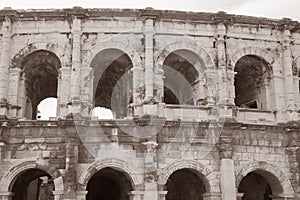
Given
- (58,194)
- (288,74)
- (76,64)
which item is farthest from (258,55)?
(58,194)

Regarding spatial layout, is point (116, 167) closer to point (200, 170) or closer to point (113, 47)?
point (200, 170)

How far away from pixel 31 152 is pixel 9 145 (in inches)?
26.5

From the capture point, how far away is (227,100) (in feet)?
43.0

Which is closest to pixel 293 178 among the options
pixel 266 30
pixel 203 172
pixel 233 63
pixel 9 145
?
pixel 203 172

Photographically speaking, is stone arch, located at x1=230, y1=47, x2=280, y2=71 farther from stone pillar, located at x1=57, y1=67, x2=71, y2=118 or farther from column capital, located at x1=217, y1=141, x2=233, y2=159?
stone pillar, located at x1=57, y1=67, x2=71, y2=118

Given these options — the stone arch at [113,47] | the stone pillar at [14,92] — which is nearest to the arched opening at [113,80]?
the stone arch at [113,47]

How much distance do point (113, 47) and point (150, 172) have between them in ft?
13.2

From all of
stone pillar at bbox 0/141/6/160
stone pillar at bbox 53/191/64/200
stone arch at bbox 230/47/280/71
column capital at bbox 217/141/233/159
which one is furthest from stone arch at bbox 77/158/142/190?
stone arch at bbox 230/47/280/71

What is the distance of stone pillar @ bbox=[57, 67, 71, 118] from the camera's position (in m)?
12.6

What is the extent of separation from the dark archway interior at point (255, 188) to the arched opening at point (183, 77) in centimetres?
340

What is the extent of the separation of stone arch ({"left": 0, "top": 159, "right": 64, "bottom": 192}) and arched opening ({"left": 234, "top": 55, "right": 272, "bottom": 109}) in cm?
685

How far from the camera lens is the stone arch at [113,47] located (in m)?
13.1

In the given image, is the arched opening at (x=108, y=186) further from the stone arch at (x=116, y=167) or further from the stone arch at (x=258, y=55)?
the stone arch at (x=258, y=55)

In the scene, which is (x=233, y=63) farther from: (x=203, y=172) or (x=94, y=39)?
(x=94, y=39)
